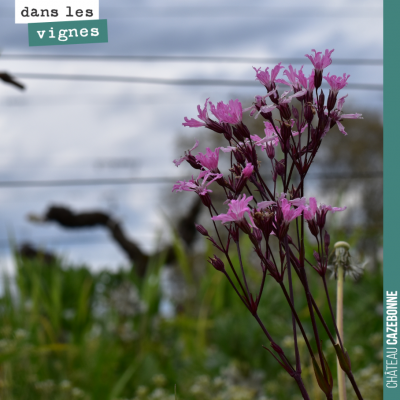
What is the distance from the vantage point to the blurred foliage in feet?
6.79

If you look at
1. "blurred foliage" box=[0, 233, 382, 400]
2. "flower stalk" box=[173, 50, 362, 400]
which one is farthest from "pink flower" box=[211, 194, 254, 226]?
"blurred foliage" box=[0, 233, 382, 400]

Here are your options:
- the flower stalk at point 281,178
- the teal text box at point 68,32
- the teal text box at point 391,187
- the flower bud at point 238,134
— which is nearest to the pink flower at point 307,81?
the flower stalk at point 281,178

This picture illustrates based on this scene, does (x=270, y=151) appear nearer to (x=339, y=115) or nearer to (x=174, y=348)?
(x=339, y=115)

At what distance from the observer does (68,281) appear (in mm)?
4641

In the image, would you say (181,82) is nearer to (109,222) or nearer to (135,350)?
(109,222)

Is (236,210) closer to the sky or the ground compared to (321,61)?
closer to the ground

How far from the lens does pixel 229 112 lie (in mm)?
614

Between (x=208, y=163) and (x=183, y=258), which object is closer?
(x=208, y=163)

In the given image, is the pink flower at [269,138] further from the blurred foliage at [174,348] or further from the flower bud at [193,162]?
the blurred foliage at [174,348]

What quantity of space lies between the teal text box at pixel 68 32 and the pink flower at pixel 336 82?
752 mm

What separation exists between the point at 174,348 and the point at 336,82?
10.1 feet

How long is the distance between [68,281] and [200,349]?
2.20 metres

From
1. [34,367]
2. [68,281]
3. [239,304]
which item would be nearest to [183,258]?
[239,304]

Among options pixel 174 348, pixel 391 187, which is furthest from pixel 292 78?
pixel 174 348
